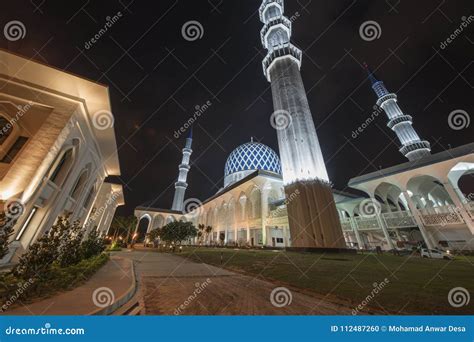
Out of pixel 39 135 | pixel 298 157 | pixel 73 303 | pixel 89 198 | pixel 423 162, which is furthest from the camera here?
pixel 298 157

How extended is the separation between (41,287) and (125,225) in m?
43.5

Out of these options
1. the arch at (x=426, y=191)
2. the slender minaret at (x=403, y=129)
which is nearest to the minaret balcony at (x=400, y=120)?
the slender minaret at (x=403, y=129)

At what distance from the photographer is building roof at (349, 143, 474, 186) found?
2023 cm

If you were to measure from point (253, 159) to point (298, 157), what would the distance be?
32.1 meters

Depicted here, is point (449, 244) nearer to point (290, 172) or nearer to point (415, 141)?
point (290, 172)

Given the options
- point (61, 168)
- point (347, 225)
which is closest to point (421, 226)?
point (347, 225)

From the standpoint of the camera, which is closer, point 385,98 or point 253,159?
point 385,98

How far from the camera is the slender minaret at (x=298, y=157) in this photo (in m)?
20.9

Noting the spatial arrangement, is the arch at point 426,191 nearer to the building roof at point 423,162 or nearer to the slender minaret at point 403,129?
the building roof at point 423,162

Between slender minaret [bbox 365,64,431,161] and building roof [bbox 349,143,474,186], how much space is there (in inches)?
617

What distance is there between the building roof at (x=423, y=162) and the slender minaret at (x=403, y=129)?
617 inches

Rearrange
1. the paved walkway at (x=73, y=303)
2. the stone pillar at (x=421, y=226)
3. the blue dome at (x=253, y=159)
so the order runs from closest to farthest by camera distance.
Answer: the paved walkway at (x=73, y=303) < the stone pillar at (x=421, y=226) < the blue dome at (x=253, y=159)

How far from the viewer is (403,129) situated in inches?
1543

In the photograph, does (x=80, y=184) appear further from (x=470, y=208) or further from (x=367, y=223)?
(x=470, y=208)
